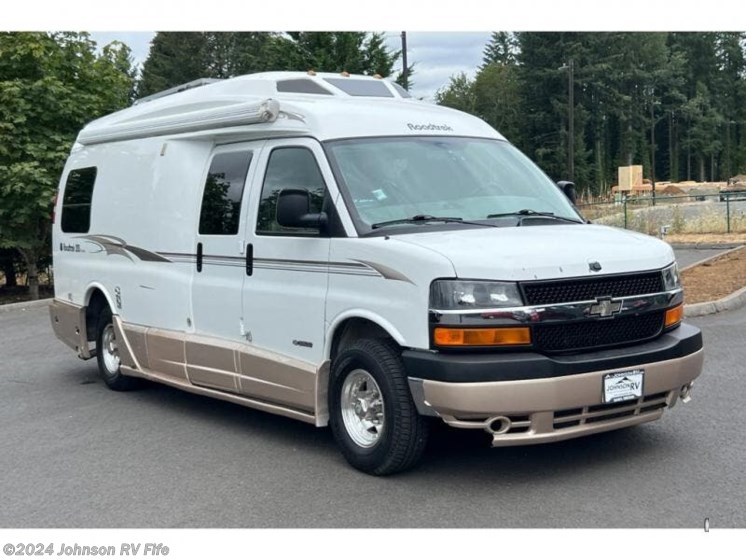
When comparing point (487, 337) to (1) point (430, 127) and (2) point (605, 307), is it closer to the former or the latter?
(2) point (605, 307)

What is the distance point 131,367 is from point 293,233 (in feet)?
9.81

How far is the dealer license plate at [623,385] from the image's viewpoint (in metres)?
5.45

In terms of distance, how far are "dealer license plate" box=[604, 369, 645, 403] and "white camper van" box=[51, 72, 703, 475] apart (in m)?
0.01

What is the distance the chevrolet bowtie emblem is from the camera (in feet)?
17.9

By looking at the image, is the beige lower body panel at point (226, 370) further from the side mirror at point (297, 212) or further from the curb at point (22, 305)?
the curb at point (22, 305)

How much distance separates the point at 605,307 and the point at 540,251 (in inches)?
20.6

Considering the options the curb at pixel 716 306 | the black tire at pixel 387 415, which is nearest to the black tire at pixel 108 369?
the black tire at pixel 387 415

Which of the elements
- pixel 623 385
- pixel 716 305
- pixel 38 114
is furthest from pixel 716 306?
pixel 38 114

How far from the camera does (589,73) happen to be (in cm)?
7562

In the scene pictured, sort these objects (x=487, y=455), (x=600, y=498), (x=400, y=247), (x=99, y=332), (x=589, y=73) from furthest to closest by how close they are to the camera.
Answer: (x=589, y=73)
(x=99, y=332)
(x=487, y=455)
(x=400, y=247)
(x=600, y=498)

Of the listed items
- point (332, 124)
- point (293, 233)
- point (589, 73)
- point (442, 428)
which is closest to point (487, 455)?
point (442, 428)

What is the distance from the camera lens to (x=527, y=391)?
521 centimetres

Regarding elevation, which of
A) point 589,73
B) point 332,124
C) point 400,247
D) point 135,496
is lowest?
point 135,496

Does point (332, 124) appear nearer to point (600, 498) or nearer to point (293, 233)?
point (293, 233)
